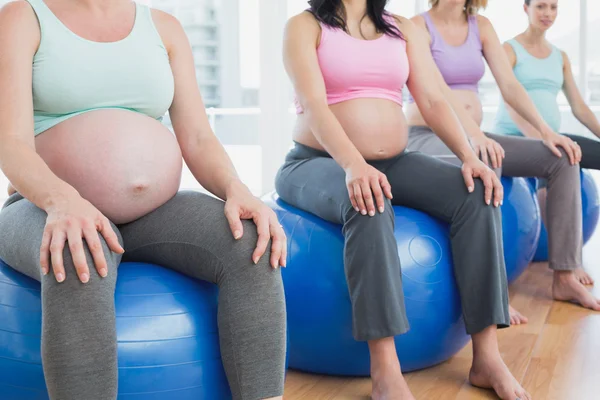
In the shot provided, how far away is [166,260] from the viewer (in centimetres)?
138

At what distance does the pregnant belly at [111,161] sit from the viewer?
135 centimetres

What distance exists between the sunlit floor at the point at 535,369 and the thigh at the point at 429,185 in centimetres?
42

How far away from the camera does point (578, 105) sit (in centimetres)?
318

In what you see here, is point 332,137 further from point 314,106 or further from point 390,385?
point 390,385

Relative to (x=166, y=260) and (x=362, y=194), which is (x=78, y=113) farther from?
(x=362, y=194)

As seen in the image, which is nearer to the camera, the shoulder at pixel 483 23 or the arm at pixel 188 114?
the arm at pixel 188 114

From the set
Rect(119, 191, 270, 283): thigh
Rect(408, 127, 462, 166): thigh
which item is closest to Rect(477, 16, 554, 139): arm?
Rect(408, 127, 462, 166): thigh

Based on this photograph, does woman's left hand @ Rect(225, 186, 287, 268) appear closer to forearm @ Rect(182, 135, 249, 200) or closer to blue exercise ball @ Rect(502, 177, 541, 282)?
forearm @ Rect(182, 135, 249, 200)

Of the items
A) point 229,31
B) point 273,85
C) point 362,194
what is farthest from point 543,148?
point 229,31

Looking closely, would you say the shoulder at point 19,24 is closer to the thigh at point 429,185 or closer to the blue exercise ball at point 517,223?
the thigh at point 429,185

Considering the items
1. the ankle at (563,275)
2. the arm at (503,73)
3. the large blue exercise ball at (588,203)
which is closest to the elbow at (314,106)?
the arm at (503,73)

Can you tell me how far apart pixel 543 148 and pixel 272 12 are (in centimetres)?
250

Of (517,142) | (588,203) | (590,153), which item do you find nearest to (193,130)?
(517,142)

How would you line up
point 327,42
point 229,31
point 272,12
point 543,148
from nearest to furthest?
point 327,42, point 543,148, point 272,12, point 229,31
